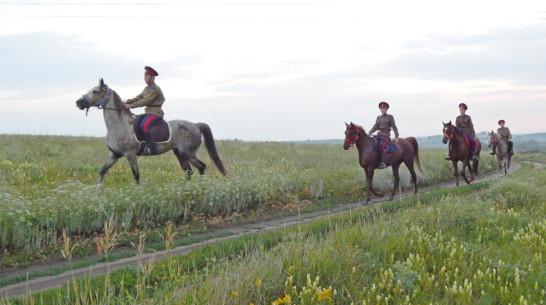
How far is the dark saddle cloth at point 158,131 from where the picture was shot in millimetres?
12750

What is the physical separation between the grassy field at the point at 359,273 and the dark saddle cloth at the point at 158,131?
5642 millimetres

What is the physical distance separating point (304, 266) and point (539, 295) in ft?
9.39

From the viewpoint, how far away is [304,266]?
5.98 m

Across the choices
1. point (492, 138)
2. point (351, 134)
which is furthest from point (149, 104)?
point (492, 138)

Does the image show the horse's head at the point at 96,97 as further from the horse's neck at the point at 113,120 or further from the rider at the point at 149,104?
the rider at the point at 149,104

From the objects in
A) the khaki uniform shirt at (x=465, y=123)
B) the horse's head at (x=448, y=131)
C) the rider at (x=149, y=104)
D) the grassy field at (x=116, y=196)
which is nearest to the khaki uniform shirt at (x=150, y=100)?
the rider at (x=149, y=104)

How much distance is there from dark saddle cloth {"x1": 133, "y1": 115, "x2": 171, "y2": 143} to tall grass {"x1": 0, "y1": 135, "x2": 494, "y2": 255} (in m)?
1.19

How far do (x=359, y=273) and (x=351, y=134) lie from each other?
26.2ft

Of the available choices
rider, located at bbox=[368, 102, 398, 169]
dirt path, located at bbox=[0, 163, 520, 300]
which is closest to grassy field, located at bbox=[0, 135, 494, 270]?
dirt path, located at bbox=[0, 163, 520, 300]

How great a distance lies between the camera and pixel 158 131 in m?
13.1

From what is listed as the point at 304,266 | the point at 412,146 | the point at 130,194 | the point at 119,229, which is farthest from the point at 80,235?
the point at 412,146

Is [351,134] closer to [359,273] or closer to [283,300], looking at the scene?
[359,273]

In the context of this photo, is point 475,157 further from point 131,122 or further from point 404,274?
point 404,274

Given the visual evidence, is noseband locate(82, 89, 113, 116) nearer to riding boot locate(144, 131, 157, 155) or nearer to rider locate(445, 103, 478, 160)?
riding boot locate(144, 131, 157, 155)
